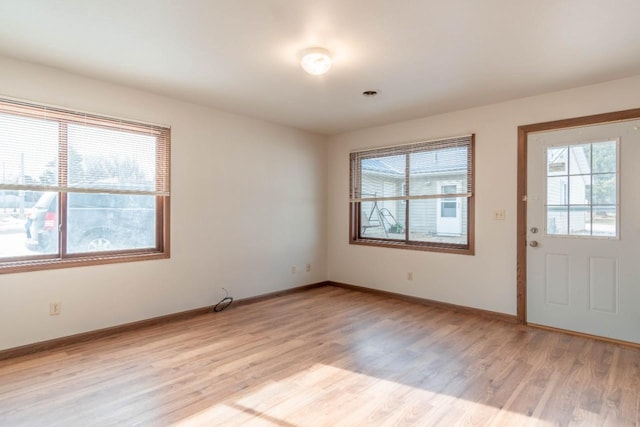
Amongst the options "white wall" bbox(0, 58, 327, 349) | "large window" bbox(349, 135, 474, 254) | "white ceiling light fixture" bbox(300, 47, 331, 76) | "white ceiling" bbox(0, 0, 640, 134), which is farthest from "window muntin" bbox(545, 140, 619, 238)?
"white wall" bbox(0, 58, 327, 349)

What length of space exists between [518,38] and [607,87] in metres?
1.53

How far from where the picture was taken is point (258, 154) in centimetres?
464

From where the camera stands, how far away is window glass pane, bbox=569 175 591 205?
334 cm

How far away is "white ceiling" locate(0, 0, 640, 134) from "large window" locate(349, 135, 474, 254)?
2.98 ft

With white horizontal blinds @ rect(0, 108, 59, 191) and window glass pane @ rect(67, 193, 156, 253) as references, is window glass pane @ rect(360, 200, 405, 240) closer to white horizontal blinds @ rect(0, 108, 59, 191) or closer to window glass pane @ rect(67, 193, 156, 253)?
window glass pane @ rect(67, 193, 156, 253)

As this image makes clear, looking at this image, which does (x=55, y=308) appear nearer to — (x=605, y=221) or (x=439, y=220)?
(x=439, y=220)

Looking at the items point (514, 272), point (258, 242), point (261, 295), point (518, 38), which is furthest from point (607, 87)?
point (261, 295)

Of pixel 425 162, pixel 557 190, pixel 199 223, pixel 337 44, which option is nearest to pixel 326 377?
pixel 199 223

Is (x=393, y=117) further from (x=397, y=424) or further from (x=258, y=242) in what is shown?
(x=397, y=424)

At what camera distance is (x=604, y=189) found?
10.7 feet

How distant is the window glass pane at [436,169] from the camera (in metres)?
4.23

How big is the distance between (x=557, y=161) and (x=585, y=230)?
73cm

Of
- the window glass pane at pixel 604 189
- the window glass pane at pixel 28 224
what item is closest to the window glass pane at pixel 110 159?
the window glass pane at pixel 28 224

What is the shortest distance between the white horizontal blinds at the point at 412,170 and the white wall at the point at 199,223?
72cm
